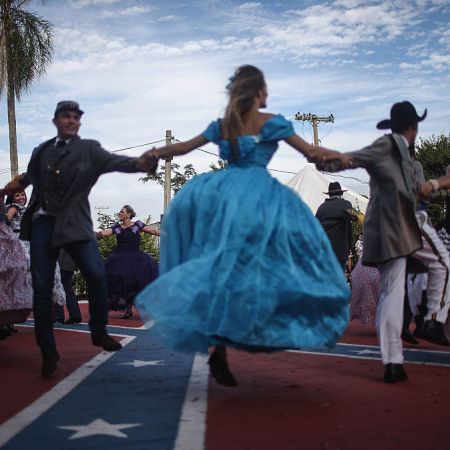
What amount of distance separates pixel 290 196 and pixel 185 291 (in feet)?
3.54

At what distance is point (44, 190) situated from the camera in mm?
5957

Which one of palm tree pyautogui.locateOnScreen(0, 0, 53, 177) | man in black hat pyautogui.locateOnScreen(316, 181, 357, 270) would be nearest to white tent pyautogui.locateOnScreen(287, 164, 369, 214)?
palm tree pyautogui.locateOnScreen(0, 0, 53, 177)

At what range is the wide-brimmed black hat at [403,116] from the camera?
5.96 meters

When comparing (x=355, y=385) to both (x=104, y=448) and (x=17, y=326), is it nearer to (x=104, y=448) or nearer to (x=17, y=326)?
(x=104, y=448)

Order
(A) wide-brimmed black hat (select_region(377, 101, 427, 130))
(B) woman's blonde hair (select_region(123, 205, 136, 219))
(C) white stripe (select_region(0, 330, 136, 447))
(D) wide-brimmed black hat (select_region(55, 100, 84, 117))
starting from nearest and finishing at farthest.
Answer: (C) white stripe (select_region(0, 330, 136, 447))
(A) wide-brimmed black hat (select_region(377, 101, 427, 130))
(D) wide-brimmed black hat (select_region(55, 100, 84, 117))
(B) woman's blonde hair (select_region(123, 205, 136, 219))

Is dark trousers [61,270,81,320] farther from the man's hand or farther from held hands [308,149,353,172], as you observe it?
held hands [308,149,353,172]

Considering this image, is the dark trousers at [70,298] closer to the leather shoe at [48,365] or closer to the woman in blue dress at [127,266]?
the woman in blue dress at [127,266]

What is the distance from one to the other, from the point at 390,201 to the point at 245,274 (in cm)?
178

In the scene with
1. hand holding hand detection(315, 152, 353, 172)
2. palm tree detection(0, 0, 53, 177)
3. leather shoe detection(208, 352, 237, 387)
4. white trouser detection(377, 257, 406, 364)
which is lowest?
leather shoe detection(208, 352, 237, 387)

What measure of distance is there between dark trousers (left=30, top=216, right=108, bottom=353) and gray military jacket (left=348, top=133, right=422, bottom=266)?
2171mm

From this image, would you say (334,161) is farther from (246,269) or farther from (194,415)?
(194,415)

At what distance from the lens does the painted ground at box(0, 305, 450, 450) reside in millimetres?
3609

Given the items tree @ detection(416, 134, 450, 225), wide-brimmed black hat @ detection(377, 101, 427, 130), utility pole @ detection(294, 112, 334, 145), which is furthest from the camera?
utility pole @ detection(294, 112, 334, 145)

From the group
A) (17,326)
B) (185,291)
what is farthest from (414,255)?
(17,326)
